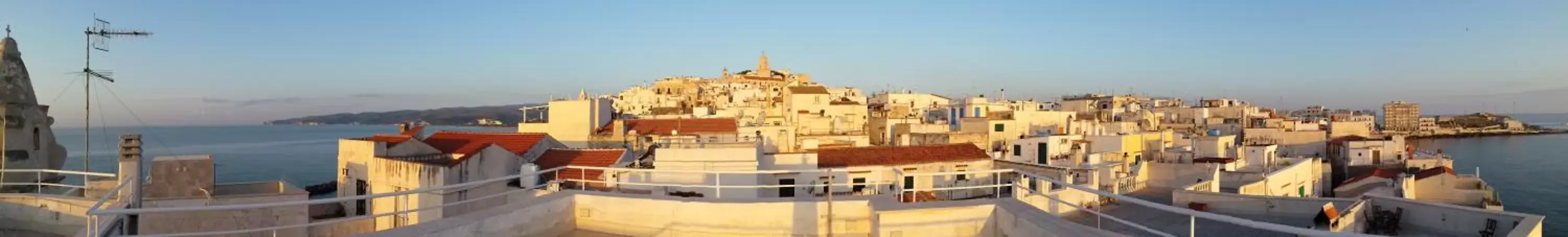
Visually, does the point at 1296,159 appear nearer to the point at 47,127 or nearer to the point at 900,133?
the point at 900,133

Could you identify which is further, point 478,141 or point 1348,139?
point 1348,139

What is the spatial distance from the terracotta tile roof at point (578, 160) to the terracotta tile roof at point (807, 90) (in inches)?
842

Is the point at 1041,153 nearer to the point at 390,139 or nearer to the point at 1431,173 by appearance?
the point at 1431,173

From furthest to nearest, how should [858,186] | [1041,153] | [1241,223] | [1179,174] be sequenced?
[1041,153] → [1179,174] → [858,186] → [1241,223]

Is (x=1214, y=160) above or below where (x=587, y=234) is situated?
below

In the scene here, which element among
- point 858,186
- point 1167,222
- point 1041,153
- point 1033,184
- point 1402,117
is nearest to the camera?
point 1167,222

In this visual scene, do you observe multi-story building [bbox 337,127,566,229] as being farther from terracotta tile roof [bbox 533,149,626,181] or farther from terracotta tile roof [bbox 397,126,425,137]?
terracotta tile roof [bbox 397,126,425,137]

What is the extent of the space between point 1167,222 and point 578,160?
12223 mm

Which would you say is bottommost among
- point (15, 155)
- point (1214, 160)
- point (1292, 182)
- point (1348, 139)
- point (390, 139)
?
point (1292, 182)

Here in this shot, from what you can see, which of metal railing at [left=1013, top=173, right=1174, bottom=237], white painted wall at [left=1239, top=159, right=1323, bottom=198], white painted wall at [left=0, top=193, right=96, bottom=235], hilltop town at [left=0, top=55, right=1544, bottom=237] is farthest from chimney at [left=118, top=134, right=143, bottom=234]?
white painted wall at [left=1239, top=159, right=1323, bottom=198]

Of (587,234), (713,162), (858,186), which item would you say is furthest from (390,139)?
(587,234)

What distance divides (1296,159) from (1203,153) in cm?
398

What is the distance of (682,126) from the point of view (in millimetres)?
32219

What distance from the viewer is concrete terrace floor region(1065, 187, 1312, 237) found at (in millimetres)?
12297
